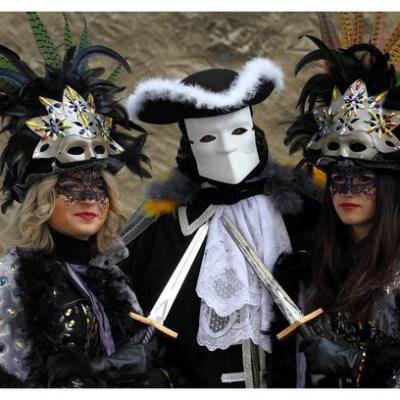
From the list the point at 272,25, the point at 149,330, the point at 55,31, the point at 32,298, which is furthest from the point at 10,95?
the point at 272,25

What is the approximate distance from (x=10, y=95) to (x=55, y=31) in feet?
7.08

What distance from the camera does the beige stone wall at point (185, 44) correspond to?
6223 millimetres

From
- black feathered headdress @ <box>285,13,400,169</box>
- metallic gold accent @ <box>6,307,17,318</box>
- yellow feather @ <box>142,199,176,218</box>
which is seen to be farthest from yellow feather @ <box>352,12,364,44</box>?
metallic gold accent @ <box>6,307,17,318</box>

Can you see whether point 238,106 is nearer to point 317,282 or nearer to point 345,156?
point 345,156

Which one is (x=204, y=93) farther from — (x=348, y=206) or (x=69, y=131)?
(x=348, y=206)

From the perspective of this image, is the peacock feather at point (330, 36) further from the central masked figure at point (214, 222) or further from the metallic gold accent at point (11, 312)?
the metallic gold accent at point (11, 312)

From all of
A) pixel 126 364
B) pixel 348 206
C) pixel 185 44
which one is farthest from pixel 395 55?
pixel 185 44

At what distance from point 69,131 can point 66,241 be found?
43 cm

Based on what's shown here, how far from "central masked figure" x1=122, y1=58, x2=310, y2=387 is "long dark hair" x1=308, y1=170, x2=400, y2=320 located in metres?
0.25

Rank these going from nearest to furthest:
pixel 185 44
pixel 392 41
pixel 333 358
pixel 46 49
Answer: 1. pixel 333 358
2. pixel 46 49
3. pixel 392 41
4. pixel 185 44

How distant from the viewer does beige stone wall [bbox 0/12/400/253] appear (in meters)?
6.22

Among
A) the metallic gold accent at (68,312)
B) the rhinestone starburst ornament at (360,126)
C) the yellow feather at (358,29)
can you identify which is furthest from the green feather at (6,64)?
the yellow feather at (358,29)

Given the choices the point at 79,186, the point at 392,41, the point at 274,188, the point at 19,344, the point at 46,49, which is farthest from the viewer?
the point at 274,188

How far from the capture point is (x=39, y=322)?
3.75 meters
